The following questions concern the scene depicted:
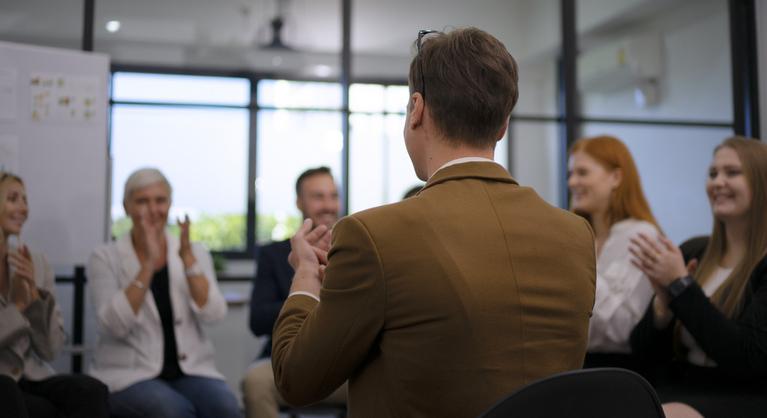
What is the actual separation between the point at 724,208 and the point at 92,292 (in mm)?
2516

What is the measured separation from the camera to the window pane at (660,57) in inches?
226

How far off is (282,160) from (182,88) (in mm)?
1050

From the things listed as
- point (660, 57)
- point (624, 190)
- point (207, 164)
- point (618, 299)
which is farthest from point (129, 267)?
point (660, 57)

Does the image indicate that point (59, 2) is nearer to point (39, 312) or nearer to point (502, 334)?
point (39, 312)

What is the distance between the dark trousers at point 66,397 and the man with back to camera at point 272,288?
66 centimetres

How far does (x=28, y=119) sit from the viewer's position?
3.54 metres

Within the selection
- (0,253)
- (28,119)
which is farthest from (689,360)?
(28,119)

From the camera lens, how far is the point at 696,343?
2.48 meters

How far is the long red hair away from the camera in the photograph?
3031 mm

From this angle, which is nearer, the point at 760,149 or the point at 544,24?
the point at 760,149

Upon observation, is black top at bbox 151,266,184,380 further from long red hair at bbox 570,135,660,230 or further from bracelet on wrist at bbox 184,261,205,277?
long red hair at bbox 570,135,660,230

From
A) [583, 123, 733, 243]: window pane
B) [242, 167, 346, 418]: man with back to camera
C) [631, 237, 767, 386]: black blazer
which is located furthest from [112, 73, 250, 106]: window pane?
[631, 237, 767, 386]: black blazer

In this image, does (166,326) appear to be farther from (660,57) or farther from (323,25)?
(660,57)

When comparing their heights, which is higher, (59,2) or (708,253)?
(59,2)
